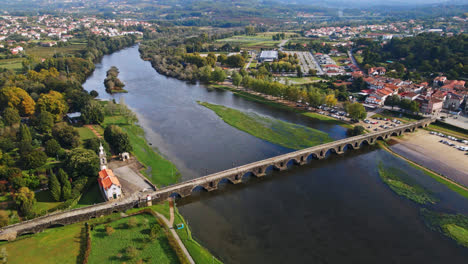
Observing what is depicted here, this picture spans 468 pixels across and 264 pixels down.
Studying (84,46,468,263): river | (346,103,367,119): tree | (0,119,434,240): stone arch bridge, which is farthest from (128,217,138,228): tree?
(346,103,367,119): tree

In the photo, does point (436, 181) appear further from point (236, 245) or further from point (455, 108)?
point (455, 108)

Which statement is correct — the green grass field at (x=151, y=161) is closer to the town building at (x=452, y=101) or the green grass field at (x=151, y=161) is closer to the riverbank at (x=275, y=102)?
the riverbank at (x=275, y=102)

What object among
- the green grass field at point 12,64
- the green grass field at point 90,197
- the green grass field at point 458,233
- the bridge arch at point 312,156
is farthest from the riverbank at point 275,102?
the green grass field at point 12,64

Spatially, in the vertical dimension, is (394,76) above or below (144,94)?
above

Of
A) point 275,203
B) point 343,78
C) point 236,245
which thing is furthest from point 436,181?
point 343,78

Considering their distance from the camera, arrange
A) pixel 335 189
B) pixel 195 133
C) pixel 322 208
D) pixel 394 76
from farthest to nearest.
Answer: pixel 394 76
pixel 195 133
pixel 335 189
pixel 322 208
